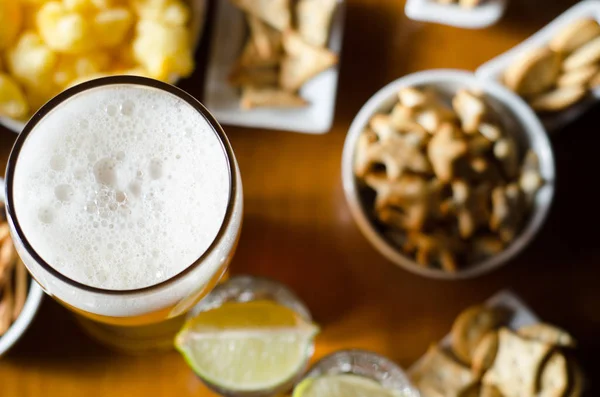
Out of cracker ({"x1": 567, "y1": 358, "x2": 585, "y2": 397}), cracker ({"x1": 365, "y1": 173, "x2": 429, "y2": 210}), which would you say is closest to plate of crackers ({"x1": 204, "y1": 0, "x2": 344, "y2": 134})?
cracker ({"x1": 365, "y1": 173, "x2": 429, "y2": 210})

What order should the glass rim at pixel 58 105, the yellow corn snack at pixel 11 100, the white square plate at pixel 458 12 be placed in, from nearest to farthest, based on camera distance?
the glass rim at pixel 58 105
the yellow corn snack at pixel 11 100
the white square plate at pixel 458 12

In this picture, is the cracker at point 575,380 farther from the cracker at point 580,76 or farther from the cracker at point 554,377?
the cracker at point 580,76

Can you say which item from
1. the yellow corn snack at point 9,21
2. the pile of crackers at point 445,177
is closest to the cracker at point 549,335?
the pile of crackers at point 445,177

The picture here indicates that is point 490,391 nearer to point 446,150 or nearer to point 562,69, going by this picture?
point 446,150

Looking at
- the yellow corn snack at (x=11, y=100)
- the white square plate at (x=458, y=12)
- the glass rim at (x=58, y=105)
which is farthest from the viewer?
the white square plate at (x=458, y=12)

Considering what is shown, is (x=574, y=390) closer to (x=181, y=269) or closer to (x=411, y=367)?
(x=411, y=367)

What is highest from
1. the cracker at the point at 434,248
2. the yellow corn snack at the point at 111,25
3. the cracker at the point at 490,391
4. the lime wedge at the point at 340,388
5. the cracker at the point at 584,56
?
the cracker at the point at 584,56

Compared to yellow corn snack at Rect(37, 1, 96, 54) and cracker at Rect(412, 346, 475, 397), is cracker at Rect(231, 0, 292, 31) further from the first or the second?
cracker at Rect(412, 346, 475, 397)
